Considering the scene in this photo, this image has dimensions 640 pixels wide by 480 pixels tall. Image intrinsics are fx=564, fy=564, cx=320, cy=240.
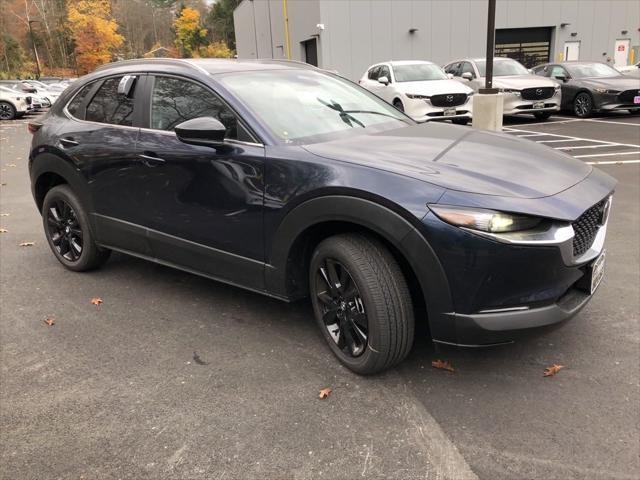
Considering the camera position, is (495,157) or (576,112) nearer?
(495,157)

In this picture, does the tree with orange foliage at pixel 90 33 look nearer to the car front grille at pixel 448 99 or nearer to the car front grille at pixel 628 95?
the car front grille at pixel 448 99

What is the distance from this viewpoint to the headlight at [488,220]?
2490 mm

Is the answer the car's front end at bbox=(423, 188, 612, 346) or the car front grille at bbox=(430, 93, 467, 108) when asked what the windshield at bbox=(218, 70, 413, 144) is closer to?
the car's front end at bbox=(423, 188, 612, 346)

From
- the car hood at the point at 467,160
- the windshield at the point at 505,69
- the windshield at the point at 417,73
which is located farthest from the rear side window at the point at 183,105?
the windshield at the point at 505,69

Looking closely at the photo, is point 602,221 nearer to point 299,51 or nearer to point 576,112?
point 576,112

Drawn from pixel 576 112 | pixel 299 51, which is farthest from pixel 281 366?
pixel 299 51

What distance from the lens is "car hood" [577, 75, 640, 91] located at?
555 inches

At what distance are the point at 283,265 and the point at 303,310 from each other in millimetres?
845

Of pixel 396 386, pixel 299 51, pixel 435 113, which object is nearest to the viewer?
pixel 396 386

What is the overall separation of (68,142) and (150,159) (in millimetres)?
1090

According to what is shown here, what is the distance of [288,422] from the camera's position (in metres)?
2.72

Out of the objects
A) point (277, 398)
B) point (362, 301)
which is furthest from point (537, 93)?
point (277, 398)

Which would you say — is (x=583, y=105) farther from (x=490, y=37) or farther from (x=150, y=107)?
(x=150, y=107)

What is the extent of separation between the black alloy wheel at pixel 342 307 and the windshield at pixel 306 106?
784 millimetres
